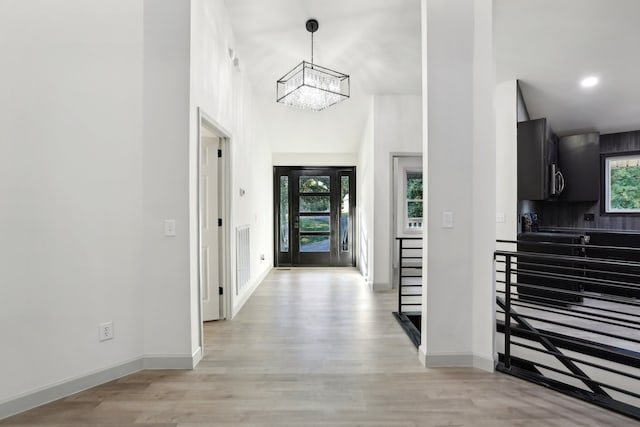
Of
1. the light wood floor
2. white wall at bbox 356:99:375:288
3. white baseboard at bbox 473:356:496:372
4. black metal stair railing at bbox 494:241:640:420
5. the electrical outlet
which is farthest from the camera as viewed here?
white wall at bbox 356:99:375:288

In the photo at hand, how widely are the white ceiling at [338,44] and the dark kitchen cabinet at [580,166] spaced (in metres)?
2.46

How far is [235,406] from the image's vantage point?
2031 millimetres

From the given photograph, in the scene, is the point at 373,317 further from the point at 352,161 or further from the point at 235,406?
the point at 352,161

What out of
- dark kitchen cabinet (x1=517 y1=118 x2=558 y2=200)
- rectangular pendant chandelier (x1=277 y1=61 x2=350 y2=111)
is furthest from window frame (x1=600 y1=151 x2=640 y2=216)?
rectangular pendant chandelier (x1=277 y1=61 x2=350 y2=111)

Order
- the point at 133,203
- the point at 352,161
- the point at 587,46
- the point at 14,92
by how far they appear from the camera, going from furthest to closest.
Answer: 1. the point at 352,161
2. the point at 587,46
3. the point at 133,203
4. the point at 14,92

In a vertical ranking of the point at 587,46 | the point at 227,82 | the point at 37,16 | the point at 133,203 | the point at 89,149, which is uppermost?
the point at 587,46

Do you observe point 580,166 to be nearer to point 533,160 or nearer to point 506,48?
point 533,160

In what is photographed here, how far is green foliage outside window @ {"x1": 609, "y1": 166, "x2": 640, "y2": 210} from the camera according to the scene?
4895mm

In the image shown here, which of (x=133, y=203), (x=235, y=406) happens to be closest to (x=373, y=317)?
(x=235, y=406)

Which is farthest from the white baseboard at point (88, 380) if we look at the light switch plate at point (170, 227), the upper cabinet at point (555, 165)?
the upper cabinet at point (555, 165)

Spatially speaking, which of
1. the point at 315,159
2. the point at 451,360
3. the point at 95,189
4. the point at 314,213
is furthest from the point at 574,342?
the point at 315,159

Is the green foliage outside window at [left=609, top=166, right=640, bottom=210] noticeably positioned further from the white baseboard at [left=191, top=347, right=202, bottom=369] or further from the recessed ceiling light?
the white baseboard at [left=191, top=347, right=202, bottom=369]

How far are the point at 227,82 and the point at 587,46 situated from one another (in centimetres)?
397

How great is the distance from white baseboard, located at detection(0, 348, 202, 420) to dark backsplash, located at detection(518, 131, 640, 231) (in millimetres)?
4571
